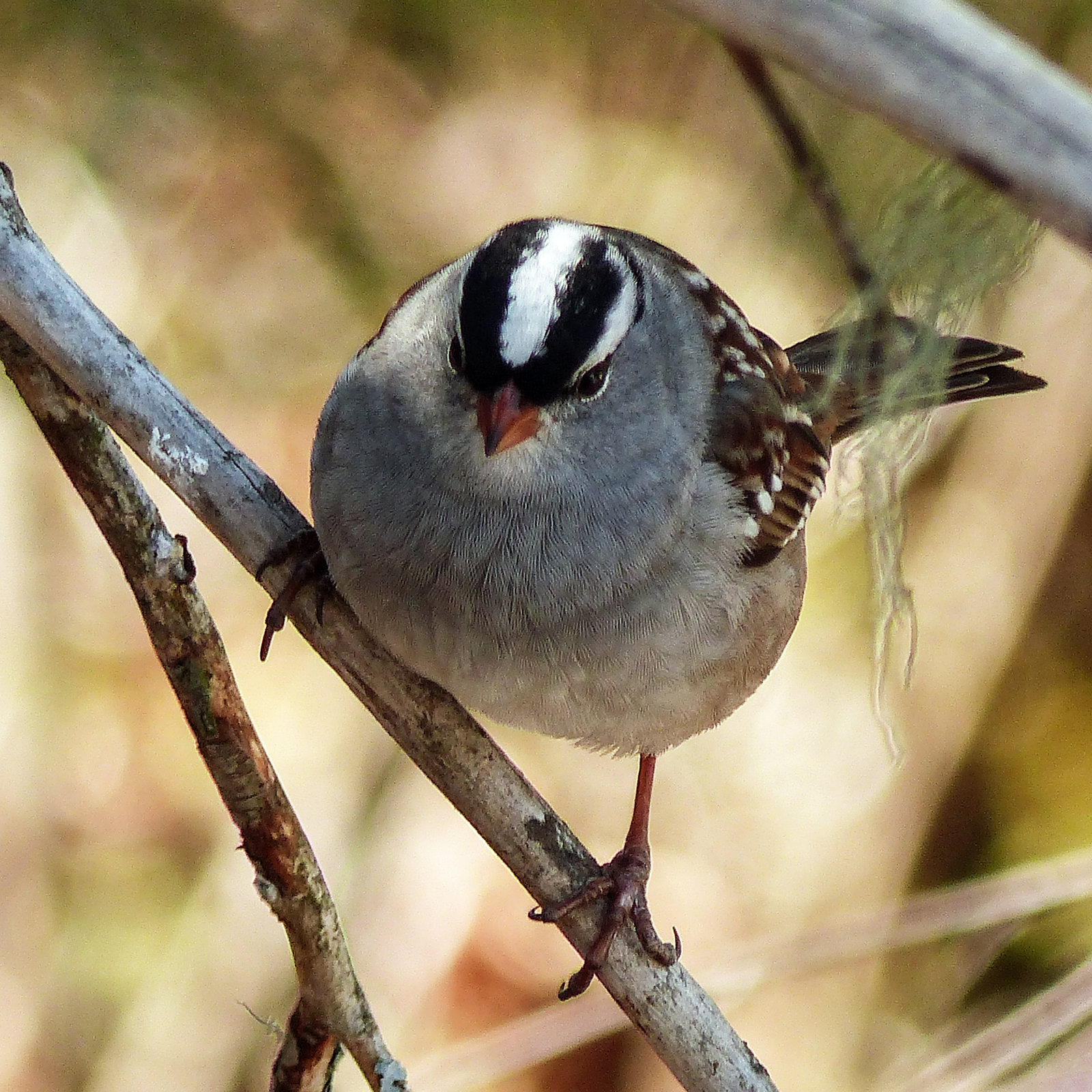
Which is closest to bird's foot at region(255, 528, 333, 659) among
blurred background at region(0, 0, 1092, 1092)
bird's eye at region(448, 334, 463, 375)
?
bird's eye at region(448, 334, 463, 375)

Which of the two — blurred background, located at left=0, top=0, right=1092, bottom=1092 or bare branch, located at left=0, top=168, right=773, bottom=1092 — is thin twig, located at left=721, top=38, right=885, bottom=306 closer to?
bare branch, located at left=0, top=168, right=773, bottom=1092

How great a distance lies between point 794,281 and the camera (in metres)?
3.25

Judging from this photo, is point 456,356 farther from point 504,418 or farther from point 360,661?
point 360,661

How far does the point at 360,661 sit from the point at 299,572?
14 centimetres

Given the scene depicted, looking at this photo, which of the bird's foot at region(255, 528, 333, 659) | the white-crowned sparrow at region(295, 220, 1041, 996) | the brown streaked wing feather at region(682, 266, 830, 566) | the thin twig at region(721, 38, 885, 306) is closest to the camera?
the thin twig at region(721, 38, 885, 306)

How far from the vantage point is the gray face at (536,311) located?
155 centimetres

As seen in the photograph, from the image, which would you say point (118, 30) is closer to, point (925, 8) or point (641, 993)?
point (641, 993)

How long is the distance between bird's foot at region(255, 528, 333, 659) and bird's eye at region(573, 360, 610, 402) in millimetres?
393

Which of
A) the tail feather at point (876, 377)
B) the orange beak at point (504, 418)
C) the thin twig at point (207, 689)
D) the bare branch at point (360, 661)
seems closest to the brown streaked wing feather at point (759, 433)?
the tail feather at point (876, 377)

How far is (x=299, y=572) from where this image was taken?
5.69 ft

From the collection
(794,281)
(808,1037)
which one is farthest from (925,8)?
(808,1037)

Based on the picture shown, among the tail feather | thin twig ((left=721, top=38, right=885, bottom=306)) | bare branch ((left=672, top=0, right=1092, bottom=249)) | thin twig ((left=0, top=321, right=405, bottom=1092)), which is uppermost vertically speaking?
the tail feather

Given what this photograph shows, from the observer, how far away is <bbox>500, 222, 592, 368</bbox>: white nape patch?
154 cm

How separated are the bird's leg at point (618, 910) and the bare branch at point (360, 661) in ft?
0.06
